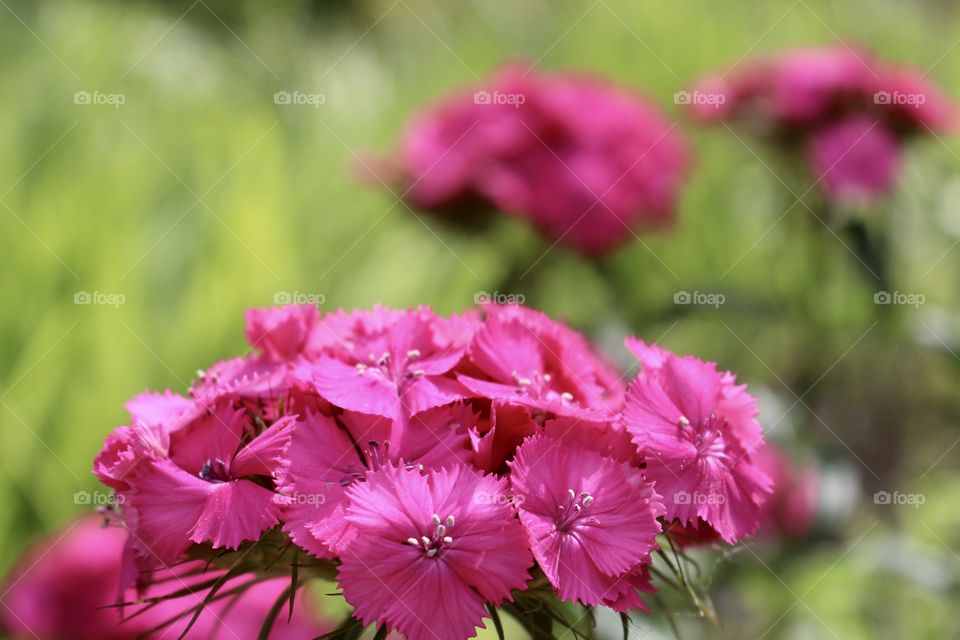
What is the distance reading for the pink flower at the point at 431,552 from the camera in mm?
580

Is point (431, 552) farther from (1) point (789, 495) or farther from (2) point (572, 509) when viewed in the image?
(1) point (789, 495)

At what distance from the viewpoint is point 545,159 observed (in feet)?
5.45

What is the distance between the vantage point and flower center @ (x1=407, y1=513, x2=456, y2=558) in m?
0.60

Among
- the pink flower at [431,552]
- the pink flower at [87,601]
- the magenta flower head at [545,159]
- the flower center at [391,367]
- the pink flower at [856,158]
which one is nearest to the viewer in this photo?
the pink flower at [431,552]

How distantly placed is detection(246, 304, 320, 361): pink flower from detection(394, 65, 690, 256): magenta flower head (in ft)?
2.75

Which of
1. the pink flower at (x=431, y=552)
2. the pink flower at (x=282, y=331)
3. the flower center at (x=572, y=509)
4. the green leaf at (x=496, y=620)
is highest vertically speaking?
the pink flower at (x=282, y=331)

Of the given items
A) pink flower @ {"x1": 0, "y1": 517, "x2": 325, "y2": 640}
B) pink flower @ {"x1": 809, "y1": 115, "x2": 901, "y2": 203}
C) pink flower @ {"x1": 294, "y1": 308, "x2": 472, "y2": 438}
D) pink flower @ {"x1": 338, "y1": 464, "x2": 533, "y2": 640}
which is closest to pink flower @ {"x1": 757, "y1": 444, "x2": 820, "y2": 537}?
pink flower @ {"x1": 809, "y1": 115, "x2": 901, "y2": 203}

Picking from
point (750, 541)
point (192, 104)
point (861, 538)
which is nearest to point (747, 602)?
point (861, 538)

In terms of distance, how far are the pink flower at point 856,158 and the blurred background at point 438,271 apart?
16cm

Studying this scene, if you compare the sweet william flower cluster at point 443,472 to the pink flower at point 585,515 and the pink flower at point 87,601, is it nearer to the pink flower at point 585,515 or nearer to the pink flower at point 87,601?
the pink flower at point 585,515

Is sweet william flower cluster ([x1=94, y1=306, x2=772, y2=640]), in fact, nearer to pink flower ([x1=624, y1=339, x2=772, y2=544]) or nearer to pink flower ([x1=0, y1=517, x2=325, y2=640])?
pink flower ([x1=624, y1=339, x2=772, y2=544])

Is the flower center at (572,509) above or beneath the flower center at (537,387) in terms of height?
beneath

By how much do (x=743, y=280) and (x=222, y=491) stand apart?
95.1 inches

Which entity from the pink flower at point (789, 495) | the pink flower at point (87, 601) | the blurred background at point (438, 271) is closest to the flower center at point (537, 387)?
the blurred background at point (438, 271)
